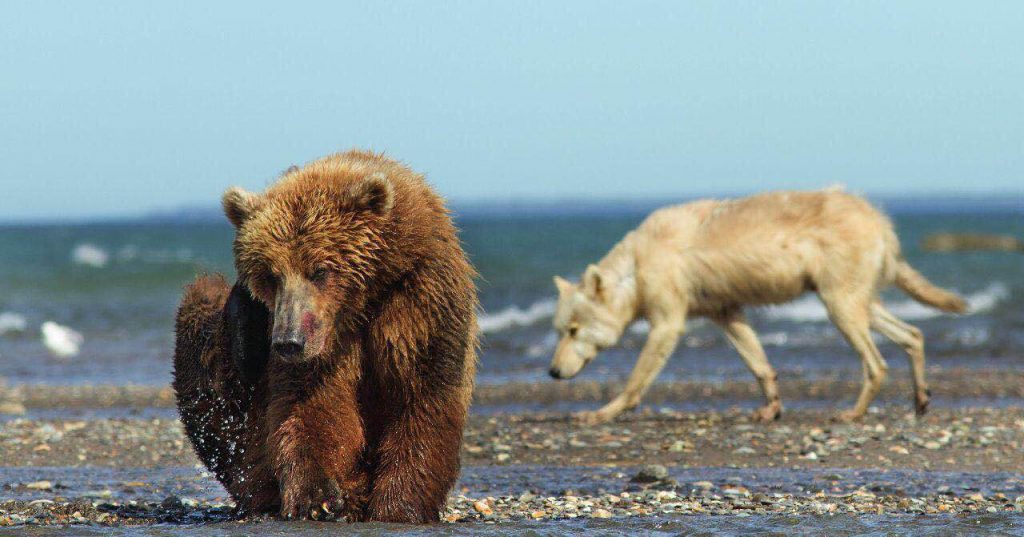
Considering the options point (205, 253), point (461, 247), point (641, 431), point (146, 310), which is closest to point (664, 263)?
point (641, 431)

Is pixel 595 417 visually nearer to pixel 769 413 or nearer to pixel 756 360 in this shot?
pixel 769 413

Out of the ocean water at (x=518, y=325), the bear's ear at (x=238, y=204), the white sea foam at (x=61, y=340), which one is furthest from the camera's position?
the white sea foam at (x=61, y=340)

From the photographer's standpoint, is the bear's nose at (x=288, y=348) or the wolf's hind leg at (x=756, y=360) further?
the wolf's hind leg at (x=756, y=360)

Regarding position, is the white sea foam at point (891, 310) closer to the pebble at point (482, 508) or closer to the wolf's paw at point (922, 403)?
the wolf's paw at point (922, 403)

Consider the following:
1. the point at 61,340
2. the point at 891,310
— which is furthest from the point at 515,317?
the point at 61,340

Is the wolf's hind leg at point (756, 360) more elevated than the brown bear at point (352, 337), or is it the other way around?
the brown bear at point (352, 337)

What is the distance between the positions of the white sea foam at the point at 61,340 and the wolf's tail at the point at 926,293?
1198 centimetres

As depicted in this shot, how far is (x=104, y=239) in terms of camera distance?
233 ft

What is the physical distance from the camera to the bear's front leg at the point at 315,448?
476 centimetres

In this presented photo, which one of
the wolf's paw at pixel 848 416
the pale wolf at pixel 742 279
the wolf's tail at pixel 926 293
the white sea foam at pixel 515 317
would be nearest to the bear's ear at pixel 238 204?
the pale wolf at pixel 742 279

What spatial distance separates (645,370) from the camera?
1083 cm

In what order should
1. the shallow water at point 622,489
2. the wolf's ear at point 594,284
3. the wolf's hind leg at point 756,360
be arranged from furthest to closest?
1. the wolf's ear at point 594,284
2. the wolf's hind leg at point 756,360
3. the shallow water at point 622,489

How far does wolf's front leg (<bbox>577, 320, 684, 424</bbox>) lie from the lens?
1056 cm

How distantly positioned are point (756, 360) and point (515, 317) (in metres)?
12.9
